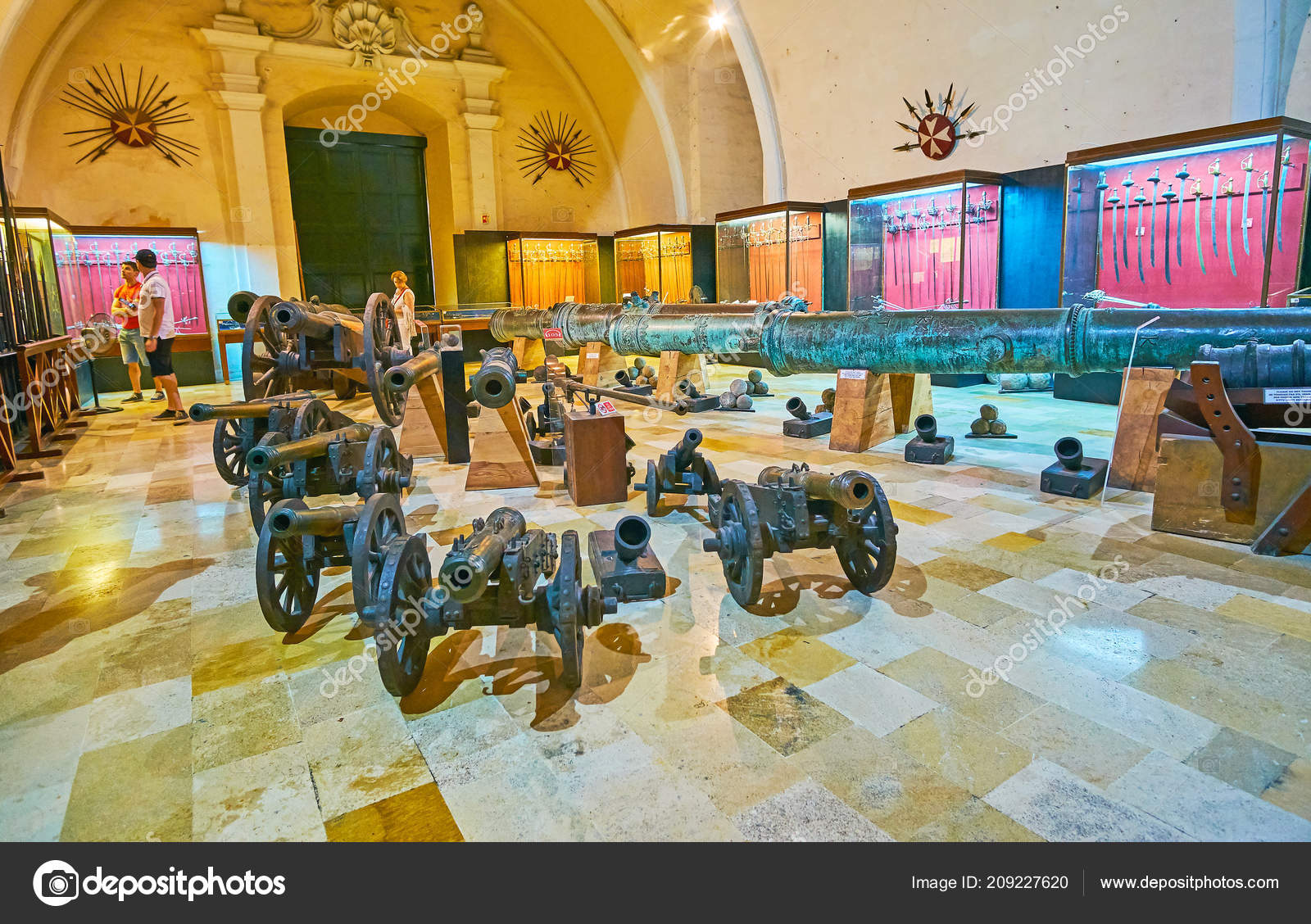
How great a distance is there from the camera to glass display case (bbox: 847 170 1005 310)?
9727mm

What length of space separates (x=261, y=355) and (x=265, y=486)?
1.71 meters

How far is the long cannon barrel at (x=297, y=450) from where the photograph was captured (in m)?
3.76

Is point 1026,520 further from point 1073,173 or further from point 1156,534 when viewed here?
point 1073,173

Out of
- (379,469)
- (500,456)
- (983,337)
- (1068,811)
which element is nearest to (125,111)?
(500,456)

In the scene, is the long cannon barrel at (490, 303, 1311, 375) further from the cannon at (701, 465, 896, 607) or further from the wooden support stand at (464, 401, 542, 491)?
the cannon at (701, 465, 896, 607)

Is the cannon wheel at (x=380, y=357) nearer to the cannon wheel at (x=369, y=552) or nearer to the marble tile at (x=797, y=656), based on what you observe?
the cannon wheel at (x=369, y=552)

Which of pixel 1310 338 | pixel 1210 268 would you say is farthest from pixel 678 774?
pixel 1210 268

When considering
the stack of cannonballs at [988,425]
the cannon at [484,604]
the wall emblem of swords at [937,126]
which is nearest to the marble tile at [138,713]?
the cannon at [484,604]

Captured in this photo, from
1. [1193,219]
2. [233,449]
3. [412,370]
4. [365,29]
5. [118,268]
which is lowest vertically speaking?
[233,449]

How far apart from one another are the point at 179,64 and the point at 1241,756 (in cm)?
1671

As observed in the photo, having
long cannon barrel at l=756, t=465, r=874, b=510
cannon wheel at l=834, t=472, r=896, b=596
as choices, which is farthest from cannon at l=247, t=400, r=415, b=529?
cannon wheel at l=834, t=472, r=896, b=596

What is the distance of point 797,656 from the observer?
111 inches

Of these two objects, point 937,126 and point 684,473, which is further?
point 937,126

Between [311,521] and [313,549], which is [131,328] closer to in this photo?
[313,549]
